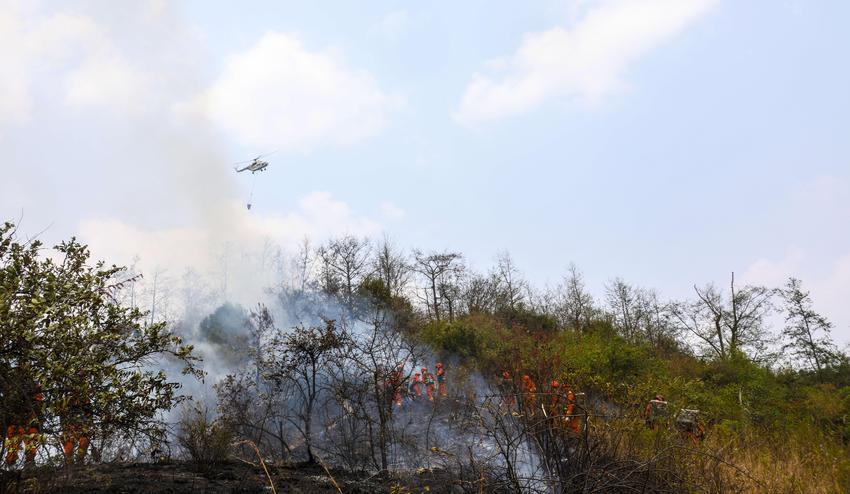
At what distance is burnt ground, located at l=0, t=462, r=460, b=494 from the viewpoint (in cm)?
503

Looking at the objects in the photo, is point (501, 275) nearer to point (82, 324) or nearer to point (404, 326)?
point (404, 326)

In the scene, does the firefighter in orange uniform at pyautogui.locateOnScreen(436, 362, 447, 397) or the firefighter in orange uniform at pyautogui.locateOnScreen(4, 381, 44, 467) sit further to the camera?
the firefighter in orange uniform at pyautogui.locateOnScreen(436, 362, 447, 397)

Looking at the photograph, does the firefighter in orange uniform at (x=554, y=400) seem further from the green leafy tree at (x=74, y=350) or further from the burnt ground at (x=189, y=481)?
the green leafy tree at (x=74, y=350)

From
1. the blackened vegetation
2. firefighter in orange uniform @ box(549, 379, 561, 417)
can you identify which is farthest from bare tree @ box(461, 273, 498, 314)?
firefighter in orange uniform @ box(549, 379, 561, 417)

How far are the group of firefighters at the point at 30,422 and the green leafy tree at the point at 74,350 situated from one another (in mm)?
13

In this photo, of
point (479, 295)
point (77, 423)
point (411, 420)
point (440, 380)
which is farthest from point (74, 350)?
point (479, 295)

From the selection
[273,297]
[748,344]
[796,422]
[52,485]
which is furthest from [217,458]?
A: [748,344]

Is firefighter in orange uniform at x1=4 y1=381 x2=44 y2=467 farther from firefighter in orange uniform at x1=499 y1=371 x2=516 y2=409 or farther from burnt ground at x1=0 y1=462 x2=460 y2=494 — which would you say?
firefighter in orange uniform at x1=499 y1=371 x2=516 y2=409

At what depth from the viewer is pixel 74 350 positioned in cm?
468

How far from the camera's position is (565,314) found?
32.1m

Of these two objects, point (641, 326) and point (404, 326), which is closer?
point (404, 326)

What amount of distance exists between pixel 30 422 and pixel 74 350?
98 centimetres

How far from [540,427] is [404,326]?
1758 cm

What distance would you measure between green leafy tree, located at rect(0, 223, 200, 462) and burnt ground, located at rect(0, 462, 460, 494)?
1.87ft
